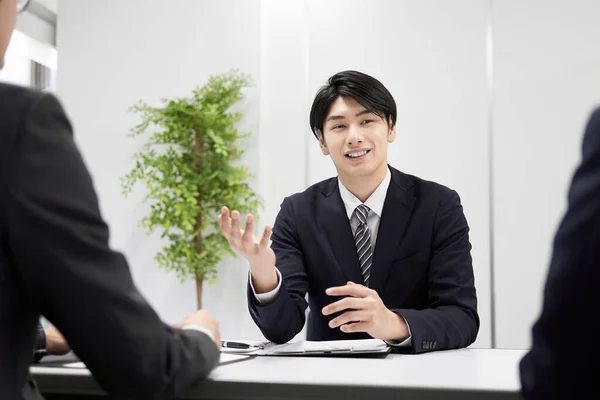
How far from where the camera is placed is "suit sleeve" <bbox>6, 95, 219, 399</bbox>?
954mm

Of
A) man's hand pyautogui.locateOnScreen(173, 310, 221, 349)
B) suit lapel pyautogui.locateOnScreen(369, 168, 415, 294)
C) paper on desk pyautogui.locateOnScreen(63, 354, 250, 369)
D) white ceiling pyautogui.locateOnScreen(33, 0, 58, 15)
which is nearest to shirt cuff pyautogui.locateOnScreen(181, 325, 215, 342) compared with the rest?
man's hand pyautogui.locateOnScreen(173, 310, 221, 349)

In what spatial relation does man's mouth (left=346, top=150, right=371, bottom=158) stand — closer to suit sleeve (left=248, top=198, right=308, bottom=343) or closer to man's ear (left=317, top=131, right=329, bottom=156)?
man's ear (left=317, top=131, right=329, bottom=156)

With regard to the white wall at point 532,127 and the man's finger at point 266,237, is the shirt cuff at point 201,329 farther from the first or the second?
the white wall at point 532,127

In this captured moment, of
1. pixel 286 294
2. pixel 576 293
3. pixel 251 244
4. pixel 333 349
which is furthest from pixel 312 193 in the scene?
pixel 576 293

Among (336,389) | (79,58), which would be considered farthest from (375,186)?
(79,58)

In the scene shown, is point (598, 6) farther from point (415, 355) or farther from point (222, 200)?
point (415, 355)

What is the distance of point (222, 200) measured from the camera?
4.49 metres

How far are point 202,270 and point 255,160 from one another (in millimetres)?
841

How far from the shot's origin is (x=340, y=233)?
101 inches

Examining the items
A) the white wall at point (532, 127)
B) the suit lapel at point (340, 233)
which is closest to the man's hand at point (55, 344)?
the suit lapel at point (340, 233)

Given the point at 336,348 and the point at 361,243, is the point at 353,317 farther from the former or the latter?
the point at 361,243

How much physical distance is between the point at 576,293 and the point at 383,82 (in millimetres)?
3924

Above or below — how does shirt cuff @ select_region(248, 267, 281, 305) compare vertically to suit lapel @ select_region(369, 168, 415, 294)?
below

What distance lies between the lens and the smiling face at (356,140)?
2.69m
